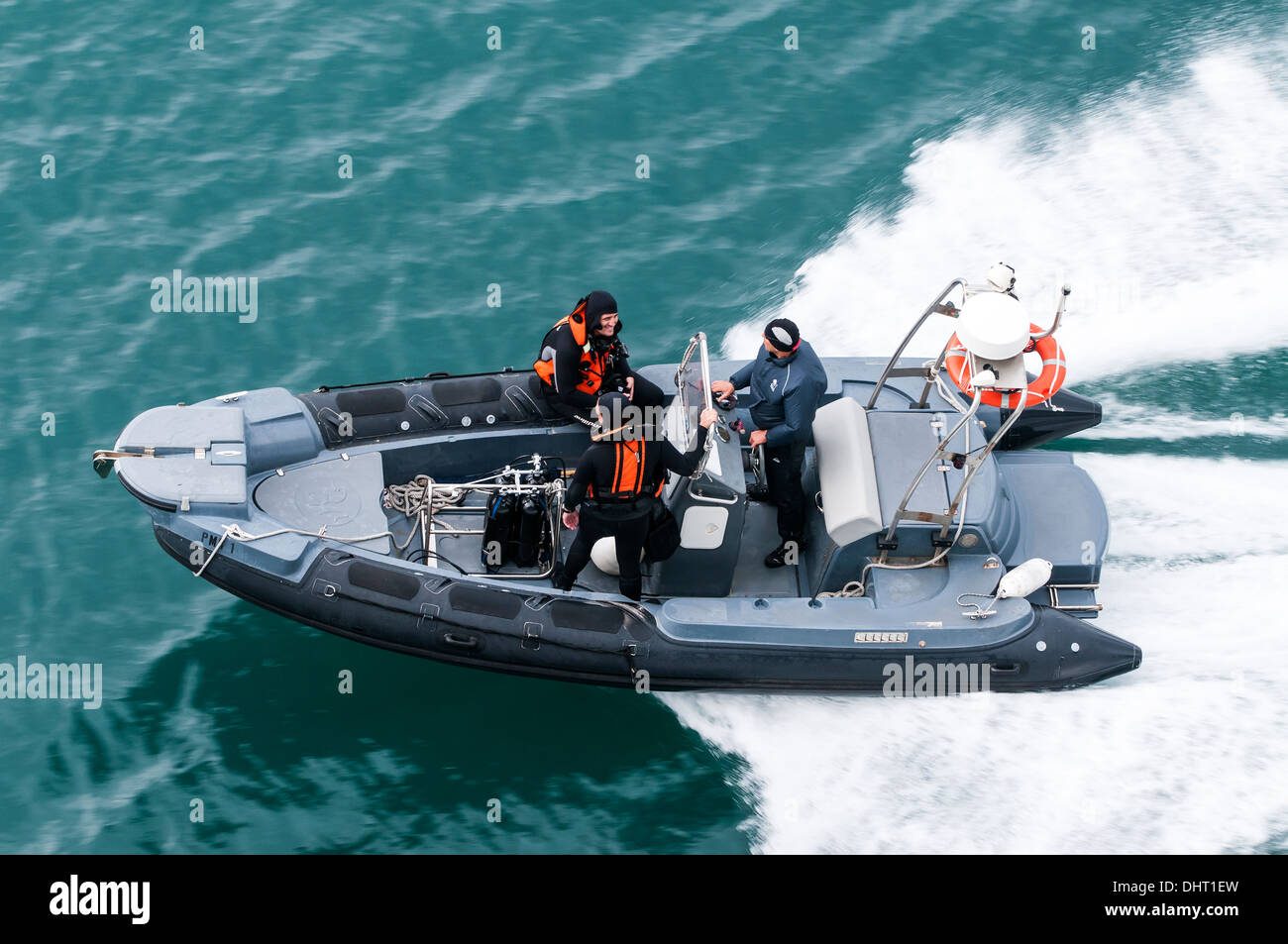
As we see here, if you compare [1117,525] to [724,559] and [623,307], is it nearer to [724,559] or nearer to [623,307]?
[724,559]

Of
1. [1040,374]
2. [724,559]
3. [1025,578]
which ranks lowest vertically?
[1025,578]

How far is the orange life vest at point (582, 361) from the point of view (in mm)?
8406

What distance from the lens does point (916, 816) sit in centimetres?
778

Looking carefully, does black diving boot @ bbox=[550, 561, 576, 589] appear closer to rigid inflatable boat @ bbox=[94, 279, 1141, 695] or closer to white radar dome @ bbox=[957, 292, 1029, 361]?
rigid inflatable boat @ bbox=[94, 279, 1141, 695]

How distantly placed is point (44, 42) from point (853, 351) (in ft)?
23.7

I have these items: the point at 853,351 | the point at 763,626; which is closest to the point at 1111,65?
the point at 853,351

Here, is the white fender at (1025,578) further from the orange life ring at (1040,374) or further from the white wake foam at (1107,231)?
the white wake foam at (1107,231)

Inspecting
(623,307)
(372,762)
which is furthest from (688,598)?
(623,307)

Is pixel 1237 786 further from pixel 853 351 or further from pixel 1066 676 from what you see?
pixel 853 351

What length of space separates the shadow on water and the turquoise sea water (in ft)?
0.07

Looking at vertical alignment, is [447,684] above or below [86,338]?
below

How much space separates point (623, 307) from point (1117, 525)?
3.77 m

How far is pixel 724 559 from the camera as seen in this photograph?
8.06 meters
